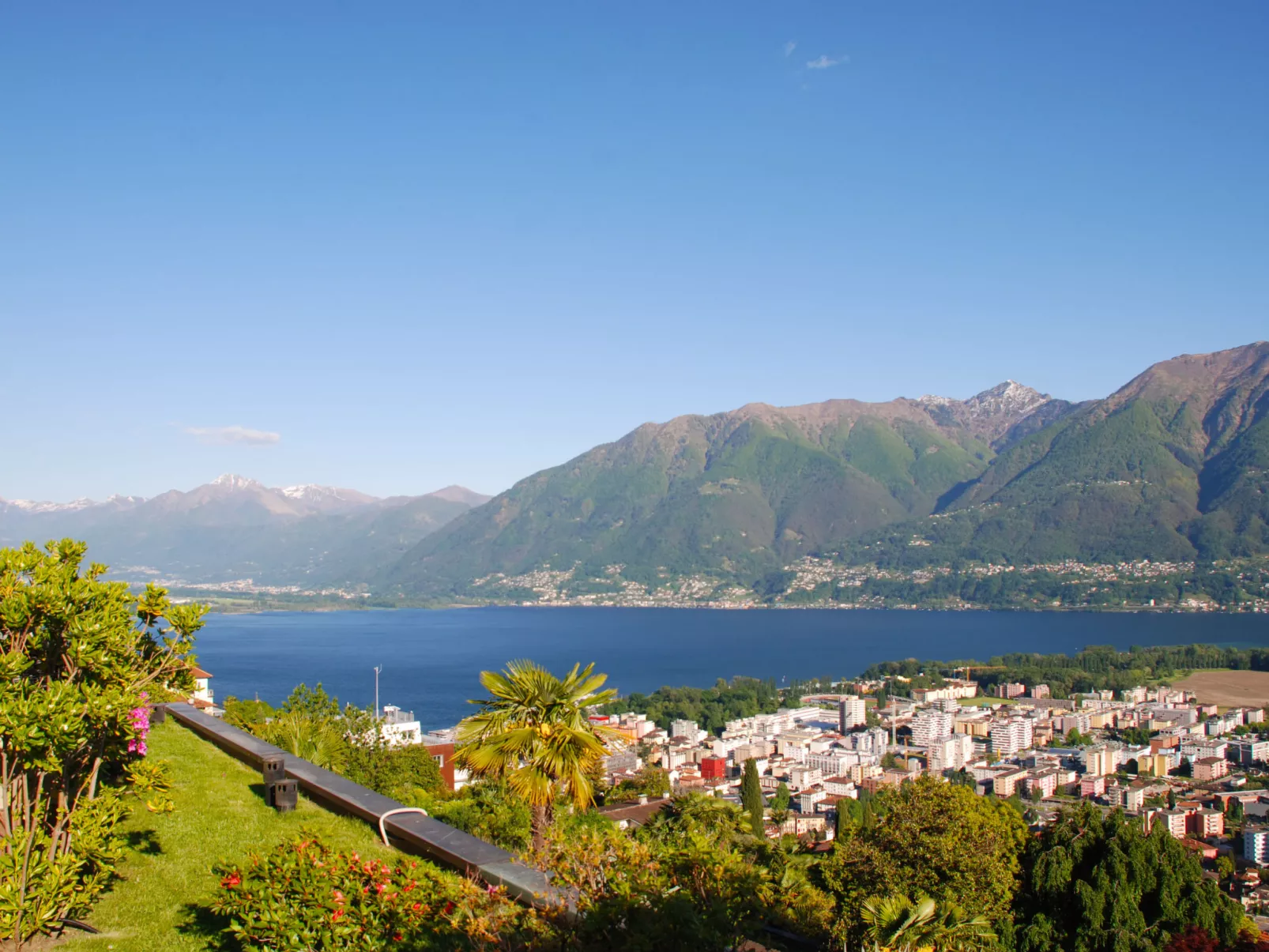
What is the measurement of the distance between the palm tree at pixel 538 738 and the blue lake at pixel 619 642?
145 feet

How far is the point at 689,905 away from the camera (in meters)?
2.54

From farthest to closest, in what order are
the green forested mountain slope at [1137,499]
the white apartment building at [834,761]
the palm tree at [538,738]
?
1. the green forested mountain slope at [1137,499]
2. the white apartment building at [834,761]
3. the palm tree at [538,738]

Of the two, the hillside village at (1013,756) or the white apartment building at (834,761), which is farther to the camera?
the white apartment building at (834,761)

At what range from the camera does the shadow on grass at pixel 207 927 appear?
360 cm

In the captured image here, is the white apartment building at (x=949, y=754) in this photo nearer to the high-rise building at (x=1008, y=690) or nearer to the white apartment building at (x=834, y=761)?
the white apartment building at (x=834, y=761)

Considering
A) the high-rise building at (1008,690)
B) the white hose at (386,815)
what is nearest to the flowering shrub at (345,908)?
the white hose at (386,815)

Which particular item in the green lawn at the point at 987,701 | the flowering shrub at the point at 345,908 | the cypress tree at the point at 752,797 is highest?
the flowering shrub at the point at 345,908

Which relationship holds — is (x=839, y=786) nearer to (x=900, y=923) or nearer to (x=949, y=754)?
(x=949, y=754)

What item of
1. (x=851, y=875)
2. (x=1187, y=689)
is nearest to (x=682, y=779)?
(x=851, y=875)

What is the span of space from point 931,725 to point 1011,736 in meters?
4.27

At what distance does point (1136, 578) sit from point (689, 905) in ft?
531

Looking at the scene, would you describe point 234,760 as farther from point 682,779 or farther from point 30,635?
point 682,779

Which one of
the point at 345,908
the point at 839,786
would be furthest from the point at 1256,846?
the point at 345,908

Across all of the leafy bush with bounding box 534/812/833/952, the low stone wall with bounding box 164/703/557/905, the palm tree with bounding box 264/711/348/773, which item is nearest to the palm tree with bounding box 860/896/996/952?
the leafy bush with bounding box 534/812/833/952
